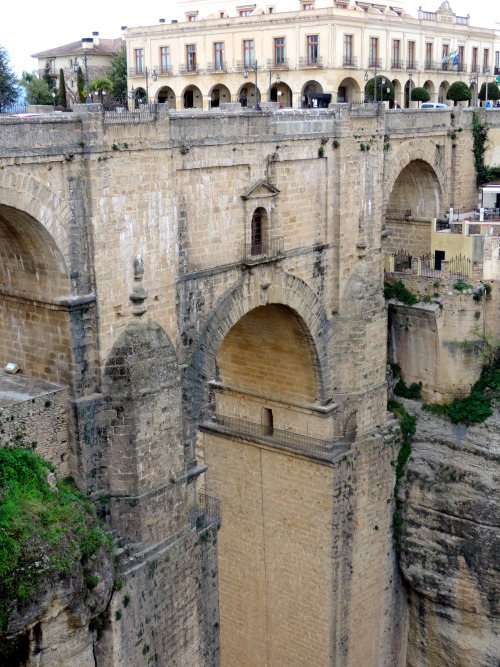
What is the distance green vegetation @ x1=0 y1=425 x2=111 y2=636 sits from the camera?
1374 cm

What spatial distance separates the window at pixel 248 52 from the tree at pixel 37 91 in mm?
8228

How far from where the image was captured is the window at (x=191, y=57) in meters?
40.7

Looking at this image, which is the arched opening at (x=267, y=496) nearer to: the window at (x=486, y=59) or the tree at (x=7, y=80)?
the tree at (x=7, y=80)

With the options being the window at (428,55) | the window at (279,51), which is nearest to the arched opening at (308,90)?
the window at (279,51)

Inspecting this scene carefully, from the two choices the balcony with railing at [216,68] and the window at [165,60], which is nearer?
the balcony with railing at [216,68]

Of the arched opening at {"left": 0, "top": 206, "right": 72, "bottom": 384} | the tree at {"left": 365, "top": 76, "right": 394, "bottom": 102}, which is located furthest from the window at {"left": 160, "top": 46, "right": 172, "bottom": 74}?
the arched opening at {"left": 0, "top": 206, "right": 72, "bottom": 384}

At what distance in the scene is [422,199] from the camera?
2703 centimetres

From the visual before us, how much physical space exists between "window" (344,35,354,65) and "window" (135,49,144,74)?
903 cm

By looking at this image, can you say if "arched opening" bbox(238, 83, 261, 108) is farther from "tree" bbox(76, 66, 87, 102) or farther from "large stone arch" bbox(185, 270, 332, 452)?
"large stone arch" bbox(185, 270, 332, 452)

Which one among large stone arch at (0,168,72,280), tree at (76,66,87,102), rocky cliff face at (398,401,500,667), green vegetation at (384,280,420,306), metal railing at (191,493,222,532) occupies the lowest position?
rocky cliff face at (398,401,500,667)

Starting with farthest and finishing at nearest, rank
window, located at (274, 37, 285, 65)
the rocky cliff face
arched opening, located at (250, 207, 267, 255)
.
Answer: window, located at (274, 37, 285, 65)
the rocky cliff face
arched opening, located at (250, 207, 267, 255)

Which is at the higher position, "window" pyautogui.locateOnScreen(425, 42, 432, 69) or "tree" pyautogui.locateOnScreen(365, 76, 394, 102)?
"window" pyautogui.locateOnScreen(425, 42, 432, 69)

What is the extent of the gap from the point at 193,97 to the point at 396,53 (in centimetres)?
913

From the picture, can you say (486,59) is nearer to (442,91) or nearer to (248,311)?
(442,91)
